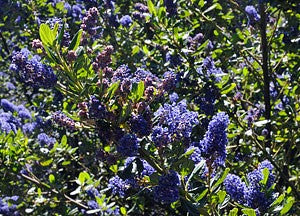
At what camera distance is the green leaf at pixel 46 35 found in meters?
2.25

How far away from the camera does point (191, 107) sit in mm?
4316

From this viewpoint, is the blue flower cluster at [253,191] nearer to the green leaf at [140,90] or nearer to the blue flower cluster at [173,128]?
the blue flower cluster at [173,128]

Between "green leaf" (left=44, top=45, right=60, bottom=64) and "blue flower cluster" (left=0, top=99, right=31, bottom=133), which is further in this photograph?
"blue flower cluster" (left=0, top=99, right=31, bottom=133)

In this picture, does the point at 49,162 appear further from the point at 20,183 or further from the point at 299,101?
the point at 299,101

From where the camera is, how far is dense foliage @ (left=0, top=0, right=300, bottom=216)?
7.64ft

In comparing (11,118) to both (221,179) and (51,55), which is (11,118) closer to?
(51,55)

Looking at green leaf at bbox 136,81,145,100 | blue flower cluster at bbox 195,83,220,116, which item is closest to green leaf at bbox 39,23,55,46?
green leaf at bbox 136,81,145,100

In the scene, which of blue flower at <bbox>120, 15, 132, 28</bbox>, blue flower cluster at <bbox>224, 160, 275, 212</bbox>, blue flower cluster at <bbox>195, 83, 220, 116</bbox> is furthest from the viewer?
blue flower at <bbox>120, 15, 132, 28</bbox>

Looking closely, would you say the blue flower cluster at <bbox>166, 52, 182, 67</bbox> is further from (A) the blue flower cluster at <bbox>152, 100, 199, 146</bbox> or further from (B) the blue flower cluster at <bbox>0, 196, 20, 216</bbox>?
(B) the blue flower cluster at <bbox>0, 196, 20, 216</bbox>

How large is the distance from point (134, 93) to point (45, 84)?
1.57 feet

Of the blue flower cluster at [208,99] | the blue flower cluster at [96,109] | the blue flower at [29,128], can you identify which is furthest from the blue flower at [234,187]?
the blue flower at [29,128]

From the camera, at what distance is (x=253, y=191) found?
2.44 metres

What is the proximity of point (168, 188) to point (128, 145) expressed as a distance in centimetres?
26

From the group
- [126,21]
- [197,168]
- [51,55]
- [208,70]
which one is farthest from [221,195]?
[126,21]
